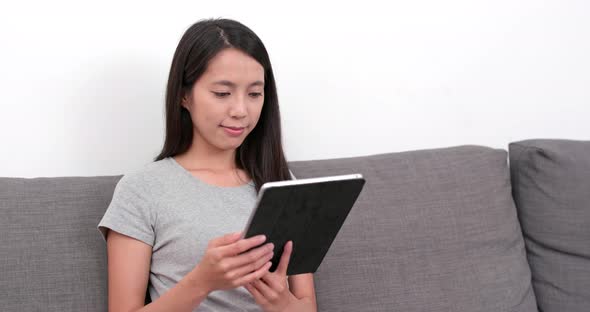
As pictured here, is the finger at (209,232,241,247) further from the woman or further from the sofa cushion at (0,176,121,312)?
the sofa cushion at (0,176,121,312)

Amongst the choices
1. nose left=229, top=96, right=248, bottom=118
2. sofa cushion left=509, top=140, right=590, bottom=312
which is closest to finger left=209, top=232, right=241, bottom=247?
nose left=229, top=96, right=248, bottom=118

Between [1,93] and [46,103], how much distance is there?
0.10 m

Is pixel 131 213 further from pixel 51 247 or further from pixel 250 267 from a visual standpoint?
pixel 250 267

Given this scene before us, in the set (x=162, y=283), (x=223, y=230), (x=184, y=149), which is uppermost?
(x=184, y=149)

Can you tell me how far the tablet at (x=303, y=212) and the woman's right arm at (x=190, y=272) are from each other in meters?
0.04

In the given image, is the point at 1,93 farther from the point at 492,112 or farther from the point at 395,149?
the point at 492,112

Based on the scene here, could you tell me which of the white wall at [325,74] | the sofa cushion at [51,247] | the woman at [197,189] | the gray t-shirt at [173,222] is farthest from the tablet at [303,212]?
the white wall at [325,74]

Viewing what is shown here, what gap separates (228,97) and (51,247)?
1.56 feet

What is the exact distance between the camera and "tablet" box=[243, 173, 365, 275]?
1237 millimetres

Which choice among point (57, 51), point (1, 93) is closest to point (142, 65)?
point (57, 51)

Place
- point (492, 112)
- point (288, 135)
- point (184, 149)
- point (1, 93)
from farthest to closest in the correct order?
point (492, 112), point (288, 135), point (1, 93), point (184, 149)

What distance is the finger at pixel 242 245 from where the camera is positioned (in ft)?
4.20

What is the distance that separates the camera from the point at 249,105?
64.6 inches

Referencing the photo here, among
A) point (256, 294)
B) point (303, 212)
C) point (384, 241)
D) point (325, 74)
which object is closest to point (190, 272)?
point (256, 294)
